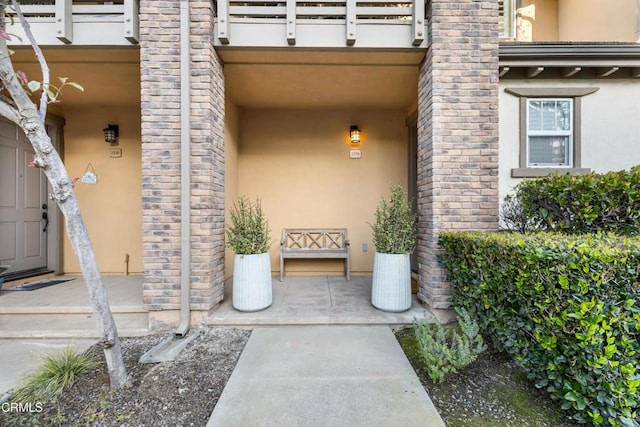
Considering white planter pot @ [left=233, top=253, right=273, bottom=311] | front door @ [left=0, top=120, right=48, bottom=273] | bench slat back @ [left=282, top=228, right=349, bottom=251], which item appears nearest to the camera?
white planter pot @ [left=233, top=253, right=273, bottom=311]

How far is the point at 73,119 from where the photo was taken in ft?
15.6

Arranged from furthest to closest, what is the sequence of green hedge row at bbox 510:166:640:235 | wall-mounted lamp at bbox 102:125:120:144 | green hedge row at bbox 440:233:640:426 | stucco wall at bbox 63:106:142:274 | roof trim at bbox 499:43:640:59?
stucco wall at bbox 63:106:142:274
wall-mounted lamp at bbox 102:125:120:144
roof trim at bbox 499:43:640:59
green hedge row at bbox 510:166:640:235
green hedge row at bbox 440:233:640:426

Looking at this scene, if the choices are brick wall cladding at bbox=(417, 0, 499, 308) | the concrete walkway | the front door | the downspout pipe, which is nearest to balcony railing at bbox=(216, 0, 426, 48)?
brick wall cladding at bbox=(417, 0, 499, 308)

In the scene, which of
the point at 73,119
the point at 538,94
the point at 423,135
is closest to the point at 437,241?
the point at 423,135

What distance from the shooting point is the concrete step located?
2.87m

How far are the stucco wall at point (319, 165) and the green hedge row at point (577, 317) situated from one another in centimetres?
288

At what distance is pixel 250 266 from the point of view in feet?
10.2

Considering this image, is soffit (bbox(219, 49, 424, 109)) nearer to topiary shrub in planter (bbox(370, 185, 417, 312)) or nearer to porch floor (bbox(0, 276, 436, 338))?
topiary shrub in planter (bbox(370, 185, 417, 312))

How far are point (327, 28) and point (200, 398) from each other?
370 cm

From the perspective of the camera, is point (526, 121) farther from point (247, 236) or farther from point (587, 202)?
point (247, 236)

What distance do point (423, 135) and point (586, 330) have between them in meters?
2.41

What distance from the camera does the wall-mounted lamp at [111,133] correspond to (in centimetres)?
464

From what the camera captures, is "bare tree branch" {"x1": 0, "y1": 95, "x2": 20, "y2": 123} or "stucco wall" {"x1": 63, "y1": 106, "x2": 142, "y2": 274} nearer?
"bare tree branch" {"x1": 0, "y1": 95, "x2": 20, "y2": 123}

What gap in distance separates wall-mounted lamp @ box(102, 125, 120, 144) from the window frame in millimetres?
6328
